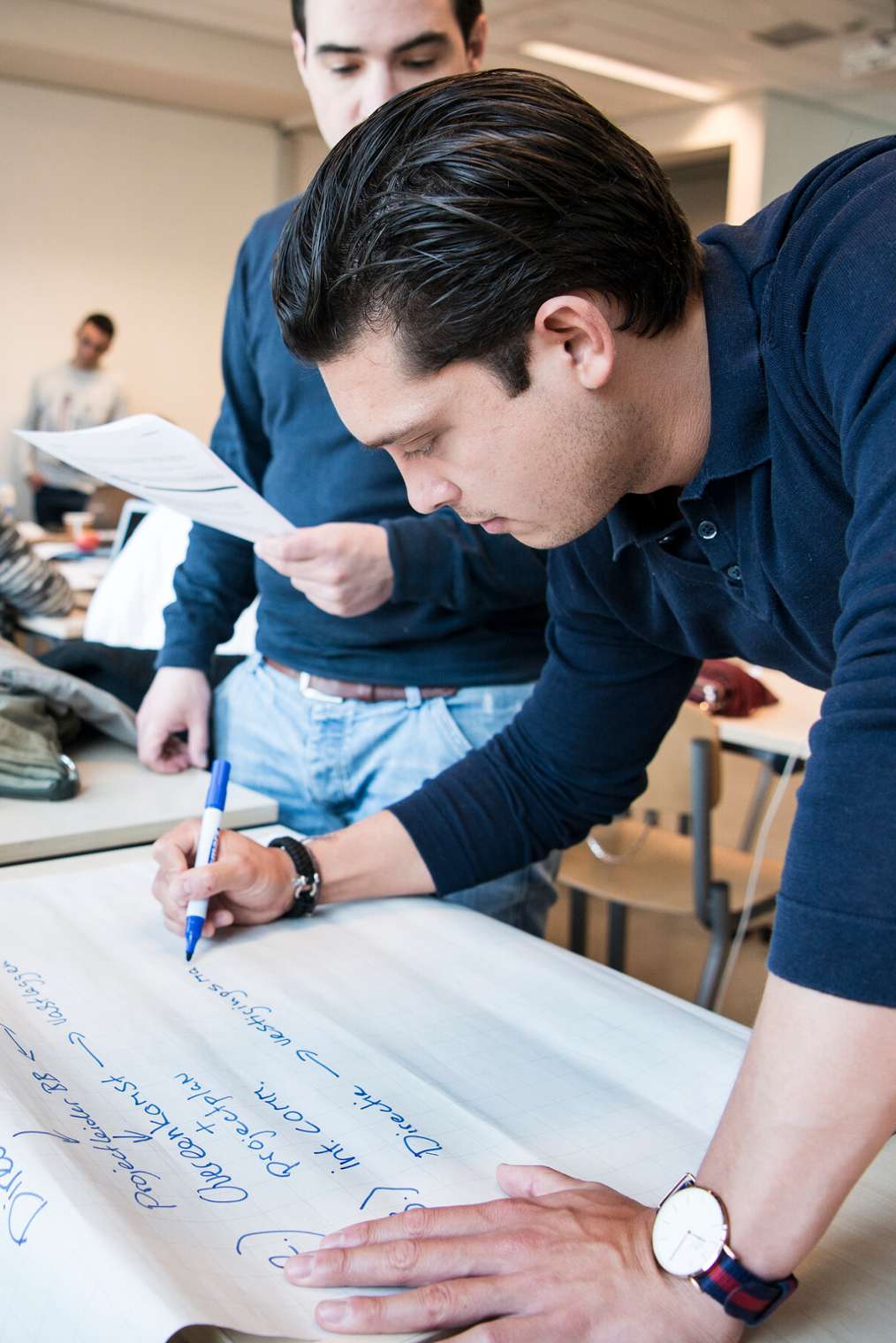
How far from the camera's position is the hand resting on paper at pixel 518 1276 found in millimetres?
657

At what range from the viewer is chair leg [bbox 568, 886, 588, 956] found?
305cm

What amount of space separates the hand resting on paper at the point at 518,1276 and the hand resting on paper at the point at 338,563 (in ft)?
2.64

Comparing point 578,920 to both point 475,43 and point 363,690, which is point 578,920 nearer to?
point 363,690

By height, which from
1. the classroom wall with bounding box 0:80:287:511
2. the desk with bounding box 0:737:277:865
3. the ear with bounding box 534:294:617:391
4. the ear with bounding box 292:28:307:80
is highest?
the classroom wall with bounding box 0:80:287:511

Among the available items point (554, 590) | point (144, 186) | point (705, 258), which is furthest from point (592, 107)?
point (144, 186)

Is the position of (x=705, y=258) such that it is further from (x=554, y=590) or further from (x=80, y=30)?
(x=80, y=30)

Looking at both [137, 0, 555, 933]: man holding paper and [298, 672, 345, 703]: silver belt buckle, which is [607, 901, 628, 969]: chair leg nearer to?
[137, 0, 555, 933]: man holding paper

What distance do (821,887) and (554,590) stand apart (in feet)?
2.24

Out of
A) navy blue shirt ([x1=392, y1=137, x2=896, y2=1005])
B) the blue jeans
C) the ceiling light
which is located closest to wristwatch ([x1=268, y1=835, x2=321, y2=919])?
navy blue shirt ([x1=392, y1=137, x2=896, y2=1005])

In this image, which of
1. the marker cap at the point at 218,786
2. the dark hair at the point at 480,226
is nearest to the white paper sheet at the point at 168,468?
the marker cap at the point at 218,786

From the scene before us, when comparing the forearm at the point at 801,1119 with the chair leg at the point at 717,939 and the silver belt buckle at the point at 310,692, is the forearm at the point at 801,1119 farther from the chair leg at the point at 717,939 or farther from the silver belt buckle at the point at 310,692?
the chair leg at the point at 717,939

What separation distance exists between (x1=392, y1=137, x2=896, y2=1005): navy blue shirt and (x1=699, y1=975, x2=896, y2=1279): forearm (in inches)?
0.8

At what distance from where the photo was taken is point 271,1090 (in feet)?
2.91

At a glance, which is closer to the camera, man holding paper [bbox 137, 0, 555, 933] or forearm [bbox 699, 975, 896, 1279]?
forearm [bbox 699, 975, 896, 1279]
